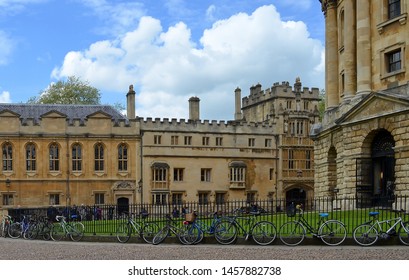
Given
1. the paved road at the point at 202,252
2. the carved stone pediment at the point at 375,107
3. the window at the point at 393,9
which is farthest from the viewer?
the window at the point at 393,9

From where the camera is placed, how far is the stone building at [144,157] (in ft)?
200

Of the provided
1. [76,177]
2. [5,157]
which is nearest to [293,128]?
[76,177]

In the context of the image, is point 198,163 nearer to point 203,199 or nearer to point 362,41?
point 203,199

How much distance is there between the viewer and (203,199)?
216 feet

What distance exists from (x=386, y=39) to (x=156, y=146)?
3200cm

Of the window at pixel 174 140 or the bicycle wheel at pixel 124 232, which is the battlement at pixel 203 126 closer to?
the window at pixel 174 140

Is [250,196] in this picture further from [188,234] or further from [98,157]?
[188,234]

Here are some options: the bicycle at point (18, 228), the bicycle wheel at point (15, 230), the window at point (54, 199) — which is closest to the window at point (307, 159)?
the window at point (54, 199)

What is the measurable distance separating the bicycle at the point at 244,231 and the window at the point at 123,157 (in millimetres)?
39718

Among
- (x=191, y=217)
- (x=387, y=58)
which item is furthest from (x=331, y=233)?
(x=387, y=58)

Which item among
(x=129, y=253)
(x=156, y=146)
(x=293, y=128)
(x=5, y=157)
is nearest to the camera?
(x=129, y=253)

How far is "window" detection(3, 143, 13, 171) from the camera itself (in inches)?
2377

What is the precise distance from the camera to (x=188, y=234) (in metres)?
23.8

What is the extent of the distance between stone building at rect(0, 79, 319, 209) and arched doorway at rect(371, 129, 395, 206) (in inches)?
1043
